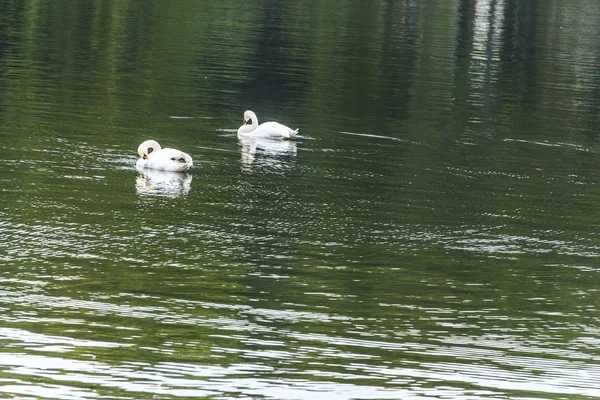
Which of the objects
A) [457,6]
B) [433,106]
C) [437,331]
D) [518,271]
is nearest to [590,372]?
[437,331]

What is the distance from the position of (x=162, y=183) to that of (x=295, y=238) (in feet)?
18.0

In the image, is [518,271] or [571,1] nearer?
[518,271]

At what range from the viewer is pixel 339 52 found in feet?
215

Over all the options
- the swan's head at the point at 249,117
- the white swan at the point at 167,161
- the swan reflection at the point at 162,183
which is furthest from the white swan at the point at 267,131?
the swan reflection at the point at 162,183

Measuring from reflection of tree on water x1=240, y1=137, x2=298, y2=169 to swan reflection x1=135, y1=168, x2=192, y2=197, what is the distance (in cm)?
247

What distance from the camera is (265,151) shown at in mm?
34531

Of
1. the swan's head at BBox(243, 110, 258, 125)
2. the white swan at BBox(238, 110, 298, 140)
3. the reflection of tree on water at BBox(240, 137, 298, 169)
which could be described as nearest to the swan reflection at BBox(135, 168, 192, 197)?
the reflection of tree on water at BBox(240, 137, 298, 169)

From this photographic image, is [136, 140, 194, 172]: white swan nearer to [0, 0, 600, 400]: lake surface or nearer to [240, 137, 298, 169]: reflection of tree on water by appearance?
[0, 0, 600, 400]: lake surface

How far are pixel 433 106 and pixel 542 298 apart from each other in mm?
24886

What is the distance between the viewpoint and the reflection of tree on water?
32.7 m

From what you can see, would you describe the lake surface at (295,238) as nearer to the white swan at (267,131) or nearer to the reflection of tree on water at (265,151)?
the reflection of tree on water at (265,151)

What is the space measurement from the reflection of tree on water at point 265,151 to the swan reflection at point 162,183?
2466 millimetres

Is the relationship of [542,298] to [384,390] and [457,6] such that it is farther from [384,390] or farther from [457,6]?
[457,6]

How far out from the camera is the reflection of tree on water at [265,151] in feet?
107
